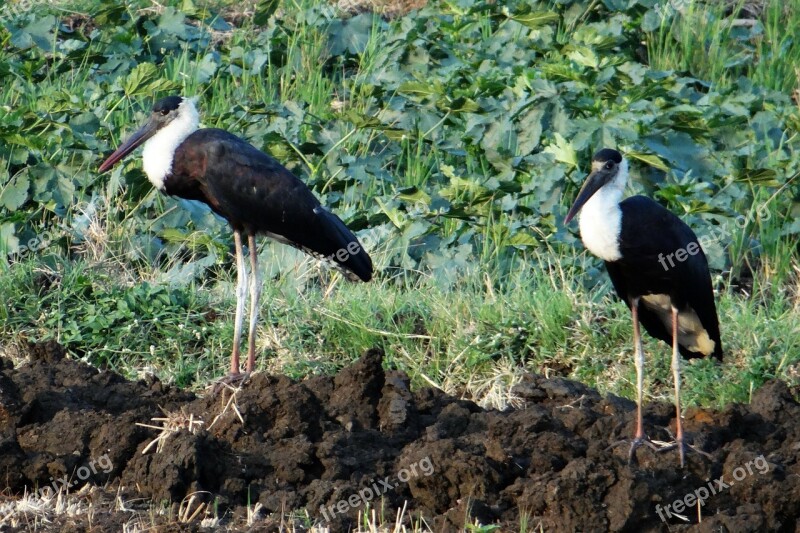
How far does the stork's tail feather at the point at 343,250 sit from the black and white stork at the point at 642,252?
1200 millimetres

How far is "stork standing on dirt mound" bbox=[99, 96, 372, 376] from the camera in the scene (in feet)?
17.7

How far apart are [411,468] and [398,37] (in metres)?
4.81

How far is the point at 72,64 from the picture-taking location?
8500mm

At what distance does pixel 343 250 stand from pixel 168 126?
0.96 m

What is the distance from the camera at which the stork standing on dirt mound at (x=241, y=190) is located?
17.7ft

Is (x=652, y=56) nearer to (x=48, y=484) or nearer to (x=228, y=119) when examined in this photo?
(x=228, y=119)

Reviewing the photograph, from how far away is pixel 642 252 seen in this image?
4.65 m

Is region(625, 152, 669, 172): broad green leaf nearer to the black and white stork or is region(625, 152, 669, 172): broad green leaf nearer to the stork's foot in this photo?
the black and white stork

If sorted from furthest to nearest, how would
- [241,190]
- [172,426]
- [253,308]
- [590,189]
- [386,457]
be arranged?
1. [253,308]
2. [241,190]
3. [590,189]
4. [172,426]
5. [386,457]

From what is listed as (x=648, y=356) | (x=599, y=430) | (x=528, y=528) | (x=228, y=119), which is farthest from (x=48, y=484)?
(x=228, y=119)

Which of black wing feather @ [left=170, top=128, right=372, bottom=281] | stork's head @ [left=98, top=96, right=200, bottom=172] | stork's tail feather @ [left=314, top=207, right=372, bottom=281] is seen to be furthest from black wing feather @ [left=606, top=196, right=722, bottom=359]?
stork's head @ [left=98, top=96, right=200, bottom=172]

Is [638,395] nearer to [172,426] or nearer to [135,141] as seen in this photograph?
[172,426]

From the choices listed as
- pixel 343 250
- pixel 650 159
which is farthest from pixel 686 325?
pixel 650 159

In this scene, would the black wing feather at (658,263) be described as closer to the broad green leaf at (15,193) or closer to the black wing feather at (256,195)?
the black wing feather at (256,195)
